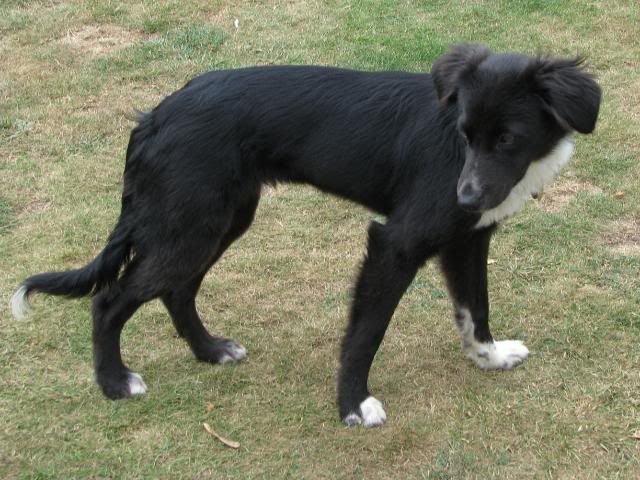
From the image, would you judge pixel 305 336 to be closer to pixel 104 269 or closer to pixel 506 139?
pixel 104 269

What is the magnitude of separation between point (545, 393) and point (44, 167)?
13.0 feet

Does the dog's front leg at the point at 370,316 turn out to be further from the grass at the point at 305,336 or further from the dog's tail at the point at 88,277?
the dog's tail at the point at 88,277

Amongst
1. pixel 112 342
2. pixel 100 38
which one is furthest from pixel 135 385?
pixel 100 38

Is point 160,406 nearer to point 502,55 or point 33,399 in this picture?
point 33,399

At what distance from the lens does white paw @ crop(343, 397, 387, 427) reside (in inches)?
155

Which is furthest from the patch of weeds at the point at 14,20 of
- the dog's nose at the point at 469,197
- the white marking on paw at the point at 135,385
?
the dog's nose at the point at 469,197

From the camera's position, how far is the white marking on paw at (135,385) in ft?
13.5

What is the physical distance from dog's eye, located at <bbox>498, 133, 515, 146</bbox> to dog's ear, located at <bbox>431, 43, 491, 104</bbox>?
290 millimetres

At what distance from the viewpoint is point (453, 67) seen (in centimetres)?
355

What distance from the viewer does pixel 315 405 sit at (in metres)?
4.08

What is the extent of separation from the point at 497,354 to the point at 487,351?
0.17 ft

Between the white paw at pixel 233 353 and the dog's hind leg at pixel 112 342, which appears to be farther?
the white paw at pixel 233 353

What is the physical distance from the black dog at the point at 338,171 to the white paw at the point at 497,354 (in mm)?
405

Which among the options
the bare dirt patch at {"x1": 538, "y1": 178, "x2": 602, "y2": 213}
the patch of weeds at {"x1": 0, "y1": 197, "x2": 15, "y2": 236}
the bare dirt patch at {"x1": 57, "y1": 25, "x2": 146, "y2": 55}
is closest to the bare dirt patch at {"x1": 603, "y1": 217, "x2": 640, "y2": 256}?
the bare dirt patch at {"x1": 538, "y1": 178, "x2": 602, "y2": 213}
